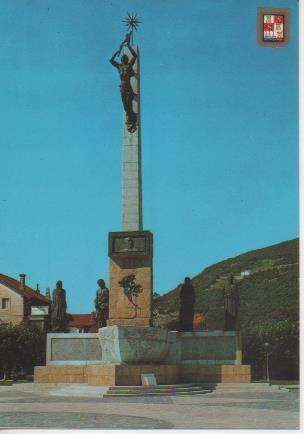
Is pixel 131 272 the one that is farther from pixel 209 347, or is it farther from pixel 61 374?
pixel 61 374

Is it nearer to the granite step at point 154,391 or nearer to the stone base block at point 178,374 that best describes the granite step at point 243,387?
the stone base block at point 178,374

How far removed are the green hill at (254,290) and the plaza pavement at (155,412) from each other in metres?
35.0

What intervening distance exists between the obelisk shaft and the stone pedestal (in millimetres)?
498

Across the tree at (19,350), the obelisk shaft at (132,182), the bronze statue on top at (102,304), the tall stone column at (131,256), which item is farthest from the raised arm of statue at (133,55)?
the tree at (19,350)

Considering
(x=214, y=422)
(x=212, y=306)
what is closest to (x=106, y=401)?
(x=214, y=422)

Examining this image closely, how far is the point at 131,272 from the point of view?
25141mm

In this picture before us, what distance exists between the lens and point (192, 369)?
24.5 metres

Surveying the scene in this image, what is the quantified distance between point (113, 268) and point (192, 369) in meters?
4.23

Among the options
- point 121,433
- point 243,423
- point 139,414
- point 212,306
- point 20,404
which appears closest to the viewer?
point 121,433

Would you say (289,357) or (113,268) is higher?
(113,268)

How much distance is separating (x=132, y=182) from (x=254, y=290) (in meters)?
46.7

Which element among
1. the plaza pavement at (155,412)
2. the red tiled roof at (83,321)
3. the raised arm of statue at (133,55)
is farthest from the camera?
the red tiled roof at (83,321)

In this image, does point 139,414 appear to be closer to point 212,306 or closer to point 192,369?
point 192,369

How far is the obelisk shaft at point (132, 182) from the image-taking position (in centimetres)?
2541
